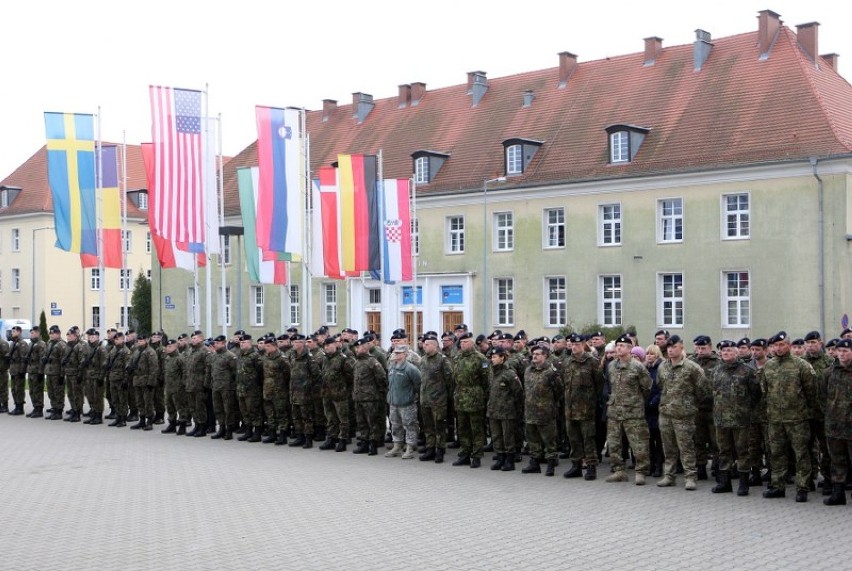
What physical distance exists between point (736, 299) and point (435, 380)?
69.1ft

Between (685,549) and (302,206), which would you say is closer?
(685,549)

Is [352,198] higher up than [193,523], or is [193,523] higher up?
[352,198]

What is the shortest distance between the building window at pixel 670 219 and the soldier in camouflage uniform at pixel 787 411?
23.6 m

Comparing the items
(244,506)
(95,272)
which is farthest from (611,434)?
(95,272)

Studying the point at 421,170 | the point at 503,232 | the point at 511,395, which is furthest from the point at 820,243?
the point at 511,395

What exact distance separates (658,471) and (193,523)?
5.82 m

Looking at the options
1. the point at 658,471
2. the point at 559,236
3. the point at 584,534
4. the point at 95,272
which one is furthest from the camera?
the point at 95,272

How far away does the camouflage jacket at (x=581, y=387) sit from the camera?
42.5ft

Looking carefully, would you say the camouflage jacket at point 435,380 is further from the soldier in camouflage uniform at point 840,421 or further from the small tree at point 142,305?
the small tree at point 142,305

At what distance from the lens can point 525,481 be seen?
41.9 ft

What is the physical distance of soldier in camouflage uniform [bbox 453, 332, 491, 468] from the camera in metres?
13.9

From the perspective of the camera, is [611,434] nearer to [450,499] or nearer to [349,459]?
[450,499]

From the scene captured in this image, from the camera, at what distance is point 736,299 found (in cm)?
3322

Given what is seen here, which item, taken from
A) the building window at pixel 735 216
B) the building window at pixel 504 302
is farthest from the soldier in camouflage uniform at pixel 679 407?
the building window at pixel 504 302
